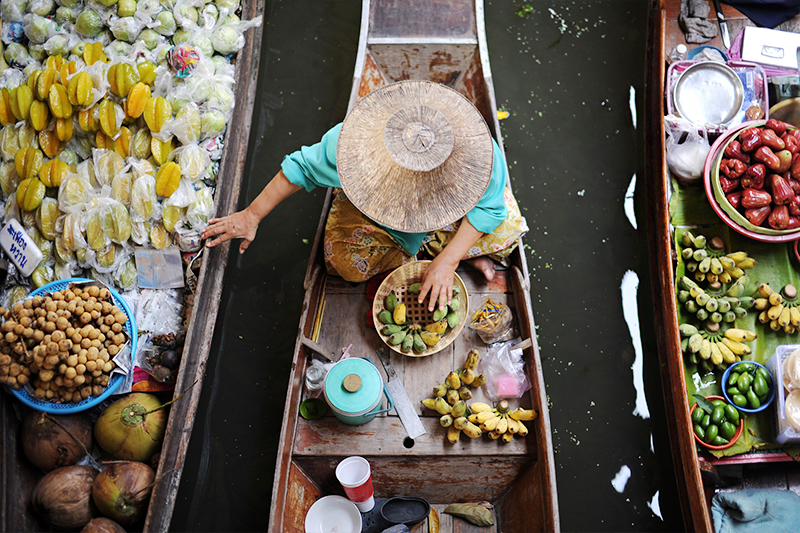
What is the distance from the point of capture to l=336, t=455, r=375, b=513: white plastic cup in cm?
210

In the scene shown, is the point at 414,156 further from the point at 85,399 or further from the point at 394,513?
the point at 85,399

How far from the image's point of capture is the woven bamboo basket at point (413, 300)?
2408 mm

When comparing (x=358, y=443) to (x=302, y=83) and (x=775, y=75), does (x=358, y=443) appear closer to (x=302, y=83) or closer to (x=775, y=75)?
(x=302, y=83)

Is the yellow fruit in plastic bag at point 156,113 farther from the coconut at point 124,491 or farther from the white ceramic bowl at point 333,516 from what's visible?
the white ceramic bowl at point 333,516

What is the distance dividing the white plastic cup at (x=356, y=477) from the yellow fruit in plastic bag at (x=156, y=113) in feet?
6.85

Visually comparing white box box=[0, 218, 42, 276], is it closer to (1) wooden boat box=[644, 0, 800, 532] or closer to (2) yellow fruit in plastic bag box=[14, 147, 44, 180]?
(2) yellow fruit in plastic bag box=[14, 147, 44, 180]

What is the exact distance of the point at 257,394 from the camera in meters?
2.91

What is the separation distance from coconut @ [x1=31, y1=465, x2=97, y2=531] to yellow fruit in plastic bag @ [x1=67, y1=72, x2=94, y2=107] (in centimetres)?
193

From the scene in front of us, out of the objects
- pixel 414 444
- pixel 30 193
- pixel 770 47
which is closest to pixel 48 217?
pixel 30 193

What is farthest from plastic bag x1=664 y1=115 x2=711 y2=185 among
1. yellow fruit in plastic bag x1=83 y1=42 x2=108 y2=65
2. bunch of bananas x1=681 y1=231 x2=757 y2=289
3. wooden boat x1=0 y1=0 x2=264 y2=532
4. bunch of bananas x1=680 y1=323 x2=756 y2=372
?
yellow fruit in plastic bag x1=83 y1=42 x2=108 y2=65

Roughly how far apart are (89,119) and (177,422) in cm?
176

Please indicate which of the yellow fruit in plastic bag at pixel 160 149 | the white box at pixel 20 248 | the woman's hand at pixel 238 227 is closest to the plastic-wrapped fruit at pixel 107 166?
the yellow fruit in plastic bag at pixel 160 149

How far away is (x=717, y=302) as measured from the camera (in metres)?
2.61

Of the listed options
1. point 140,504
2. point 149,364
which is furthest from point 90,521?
point 149,364
